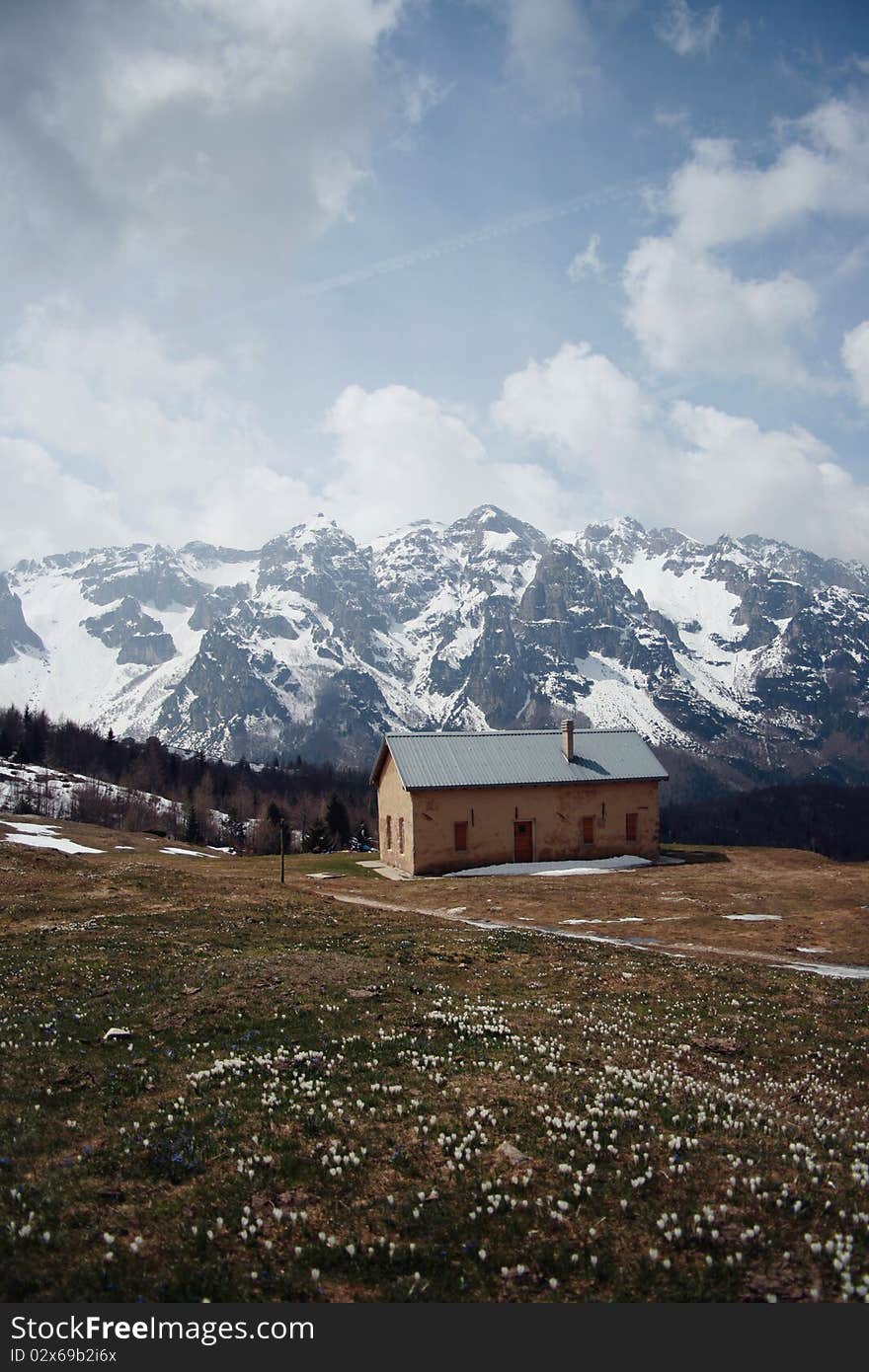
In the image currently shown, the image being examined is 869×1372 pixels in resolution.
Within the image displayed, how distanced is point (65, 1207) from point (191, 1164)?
1650 millimetres

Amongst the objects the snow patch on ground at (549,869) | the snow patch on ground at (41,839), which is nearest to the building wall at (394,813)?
the snow patch on ground at (549,869)

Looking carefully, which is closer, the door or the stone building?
the stone building

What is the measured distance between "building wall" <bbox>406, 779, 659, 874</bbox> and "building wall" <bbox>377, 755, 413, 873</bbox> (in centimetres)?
28

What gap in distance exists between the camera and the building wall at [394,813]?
221ft

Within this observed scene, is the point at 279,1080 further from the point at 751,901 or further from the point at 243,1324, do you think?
the point at 751,901

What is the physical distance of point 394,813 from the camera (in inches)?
2842

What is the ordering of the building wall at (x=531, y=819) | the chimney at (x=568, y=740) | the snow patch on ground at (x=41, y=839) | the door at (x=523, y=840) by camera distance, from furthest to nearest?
the chimney at (x=568, y=740), the snow patch on ground at (x=41, y=839), the door at (x=523, y=840), the building wall at (x=531, y=819)

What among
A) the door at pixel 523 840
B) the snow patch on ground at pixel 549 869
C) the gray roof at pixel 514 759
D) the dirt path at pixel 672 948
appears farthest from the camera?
the door at pixel 523 840

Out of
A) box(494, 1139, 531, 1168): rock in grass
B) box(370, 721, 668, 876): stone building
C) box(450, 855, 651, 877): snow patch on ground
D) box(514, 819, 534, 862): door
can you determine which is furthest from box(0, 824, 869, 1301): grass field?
box(514, 819, 534, 862): door

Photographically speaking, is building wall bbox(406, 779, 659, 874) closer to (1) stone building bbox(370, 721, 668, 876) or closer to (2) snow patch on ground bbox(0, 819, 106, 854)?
(1) stone building bbox(370, 721, 668, 876)

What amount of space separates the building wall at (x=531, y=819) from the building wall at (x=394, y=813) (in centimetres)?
28

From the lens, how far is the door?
69.2 metres

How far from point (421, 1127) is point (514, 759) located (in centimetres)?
6047

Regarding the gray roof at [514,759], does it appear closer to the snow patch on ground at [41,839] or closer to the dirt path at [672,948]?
the dirt path at [672,948]
